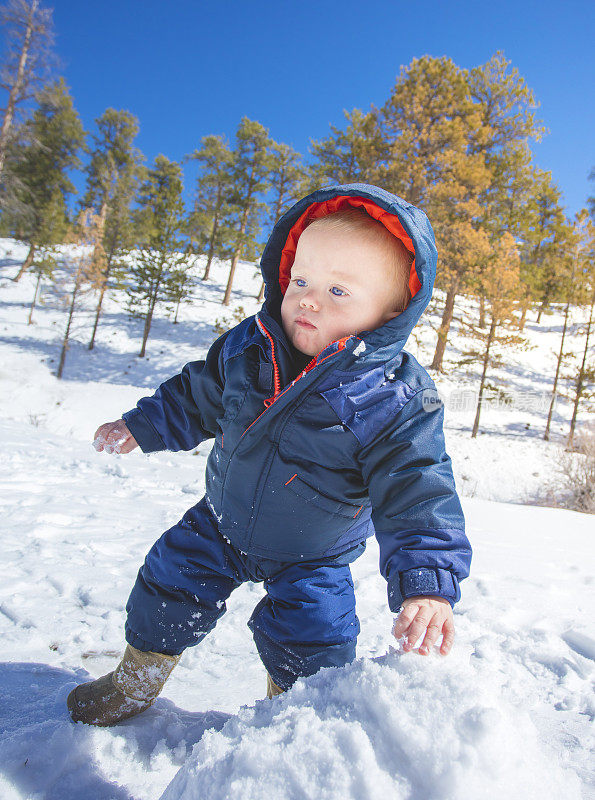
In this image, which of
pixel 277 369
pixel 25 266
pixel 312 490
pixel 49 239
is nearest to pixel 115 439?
pixel 277 369

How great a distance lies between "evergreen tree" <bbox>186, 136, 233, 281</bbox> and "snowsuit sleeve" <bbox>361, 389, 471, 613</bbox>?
82.8 ft

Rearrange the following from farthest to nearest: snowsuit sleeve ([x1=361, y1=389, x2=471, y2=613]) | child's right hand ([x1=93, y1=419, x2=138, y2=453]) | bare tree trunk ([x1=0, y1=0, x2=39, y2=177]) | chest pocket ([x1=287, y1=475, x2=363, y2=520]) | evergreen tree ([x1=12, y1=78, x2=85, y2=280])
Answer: evergreen tree ([x1=12, y1=78, x2=85, y2=280])
bare tree trunk ([x1=0, y1=0, x2=39, y2=177])
child's right hand ([x1=93, y1=419, x2=138, y2=453])
chest pocket ([x1=287, y1=475, x2=363, y2=520])
snowsuit sleeve ([x1=361, y1=389, x2=471, y2=613])

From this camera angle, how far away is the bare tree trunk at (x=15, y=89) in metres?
13.6

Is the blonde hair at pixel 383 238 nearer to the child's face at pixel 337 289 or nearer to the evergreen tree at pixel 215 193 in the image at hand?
the child's face at pixel 337 289

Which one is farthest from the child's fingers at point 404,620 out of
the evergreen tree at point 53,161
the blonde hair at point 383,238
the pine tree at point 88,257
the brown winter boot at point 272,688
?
the evergreen tree at point 53,161

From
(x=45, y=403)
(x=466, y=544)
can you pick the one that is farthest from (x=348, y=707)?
(x=45, y=403)

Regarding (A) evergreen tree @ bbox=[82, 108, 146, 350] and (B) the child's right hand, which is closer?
(B) the child's right hand

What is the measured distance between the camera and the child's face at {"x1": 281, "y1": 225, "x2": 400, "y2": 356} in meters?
1.45

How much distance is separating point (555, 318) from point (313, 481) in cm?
3773

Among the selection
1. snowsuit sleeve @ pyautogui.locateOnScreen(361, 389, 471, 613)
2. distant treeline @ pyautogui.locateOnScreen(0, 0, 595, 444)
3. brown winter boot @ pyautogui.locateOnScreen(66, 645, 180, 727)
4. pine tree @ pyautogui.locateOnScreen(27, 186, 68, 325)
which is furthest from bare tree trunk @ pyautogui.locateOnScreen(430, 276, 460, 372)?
pine tree @ pyautogui.locateOnScreen(27, 186, 68, 325)

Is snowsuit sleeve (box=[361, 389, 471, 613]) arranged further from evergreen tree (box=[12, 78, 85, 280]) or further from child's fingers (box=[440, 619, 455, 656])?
evergreen tree (box=[12, 78, 85, 280])

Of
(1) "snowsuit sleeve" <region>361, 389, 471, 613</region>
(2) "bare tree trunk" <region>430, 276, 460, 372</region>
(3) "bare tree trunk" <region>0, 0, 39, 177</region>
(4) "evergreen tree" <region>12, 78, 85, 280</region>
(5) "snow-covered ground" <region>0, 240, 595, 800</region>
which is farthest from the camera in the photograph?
(4) "evergreen tree" <region>12, 78, 85, 280</region>

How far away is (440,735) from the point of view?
27.1 inches

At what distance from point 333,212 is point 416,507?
1.04m
